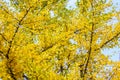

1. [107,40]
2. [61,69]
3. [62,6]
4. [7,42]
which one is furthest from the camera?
[62,6]

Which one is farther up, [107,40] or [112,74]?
[107,40]

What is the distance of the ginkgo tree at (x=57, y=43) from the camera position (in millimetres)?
5605

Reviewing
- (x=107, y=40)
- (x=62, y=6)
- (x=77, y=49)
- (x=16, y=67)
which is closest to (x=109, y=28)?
(x=107, y=40)

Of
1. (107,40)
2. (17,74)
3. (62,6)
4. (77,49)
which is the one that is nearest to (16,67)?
(17,74)

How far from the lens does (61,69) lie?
738cm

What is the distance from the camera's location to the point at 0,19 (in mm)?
5828

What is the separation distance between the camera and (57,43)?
6.05m

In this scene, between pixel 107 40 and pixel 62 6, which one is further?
pixel 62 6

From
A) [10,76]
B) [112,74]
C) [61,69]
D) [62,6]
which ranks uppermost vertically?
[62,6]

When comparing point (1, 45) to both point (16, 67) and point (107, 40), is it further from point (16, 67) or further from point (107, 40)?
point (107, 40)

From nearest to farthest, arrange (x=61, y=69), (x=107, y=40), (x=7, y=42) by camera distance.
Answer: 1. (x=7, y=42)
2. (x=107, y=40)
3. (x=61, y=69)

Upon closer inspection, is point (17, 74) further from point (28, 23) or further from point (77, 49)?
point (77, 49)

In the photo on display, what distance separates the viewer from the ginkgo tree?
5.61m

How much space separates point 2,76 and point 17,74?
0.95 ft
